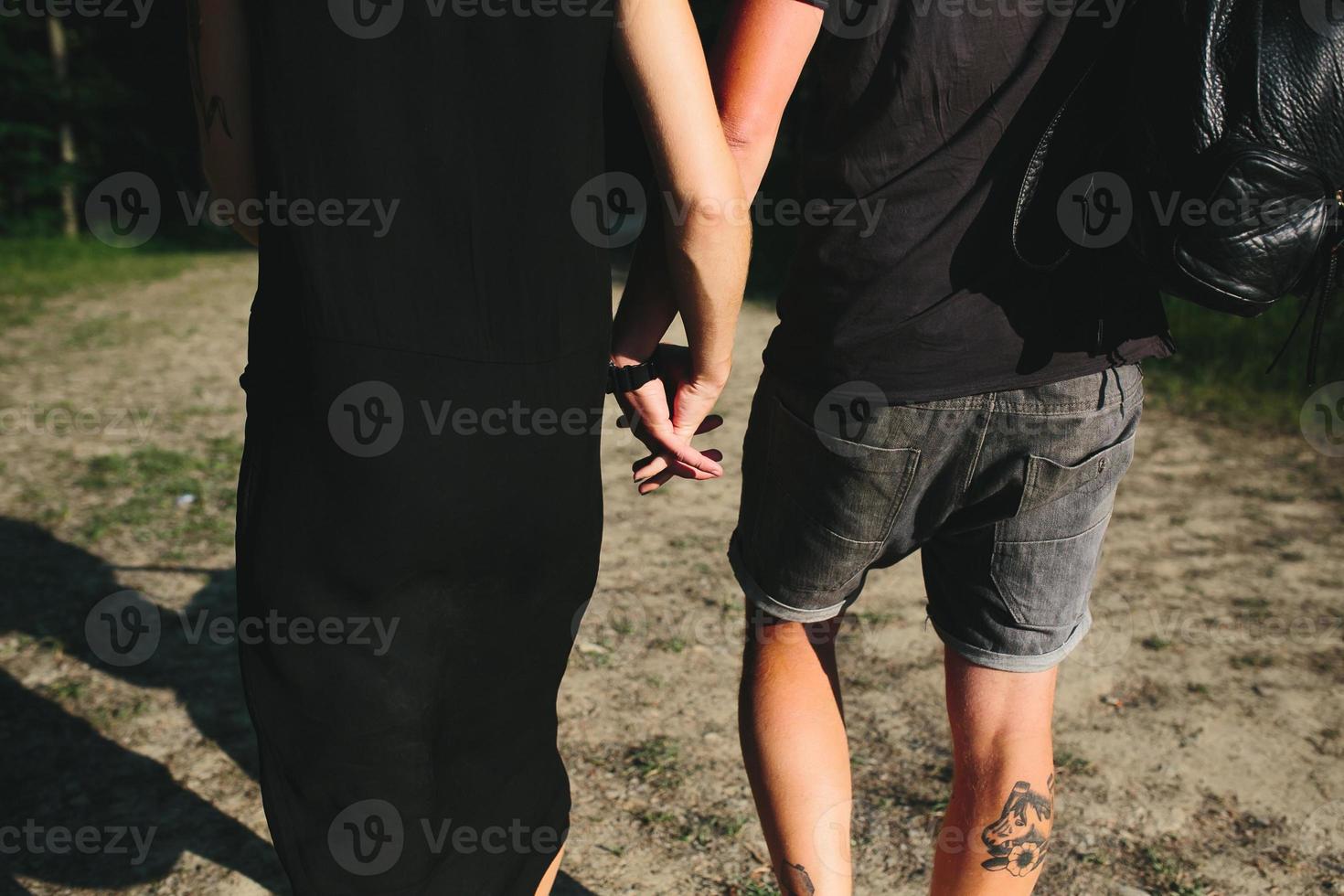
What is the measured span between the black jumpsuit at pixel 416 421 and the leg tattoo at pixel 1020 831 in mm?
734

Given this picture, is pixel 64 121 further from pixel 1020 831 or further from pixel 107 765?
pixel 1020 831

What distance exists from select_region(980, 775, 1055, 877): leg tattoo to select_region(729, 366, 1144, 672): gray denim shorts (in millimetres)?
214

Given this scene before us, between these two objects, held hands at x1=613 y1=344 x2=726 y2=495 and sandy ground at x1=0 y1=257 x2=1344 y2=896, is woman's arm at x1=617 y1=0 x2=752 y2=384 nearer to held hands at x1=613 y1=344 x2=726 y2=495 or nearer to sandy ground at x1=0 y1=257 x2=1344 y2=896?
held hands at x1=613 y1=344 x2=726 y2=495

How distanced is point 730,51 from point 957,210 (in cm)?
36

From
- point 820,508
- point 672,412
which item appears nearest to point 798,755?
point 820,508

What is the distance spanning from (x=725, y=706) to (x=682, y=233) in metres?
1.88

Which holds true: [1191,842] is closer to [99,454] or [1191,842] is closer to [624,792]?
[624,792]

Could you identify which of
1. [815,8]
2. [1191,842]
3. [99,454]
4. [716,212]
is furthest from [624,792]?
[99,454]

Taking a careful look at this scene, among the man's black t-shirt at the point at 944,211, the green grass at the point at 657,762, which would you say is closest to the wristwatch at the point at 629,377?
the man's black t-shirt at the point at 944,211

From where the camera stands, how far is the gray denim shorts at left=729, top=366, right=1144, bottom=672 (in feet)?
4.97

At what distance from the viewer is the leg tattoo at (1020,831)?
65.5 inches

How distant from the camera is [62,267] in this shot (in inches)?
397

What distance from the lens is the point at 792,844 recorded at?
177cm

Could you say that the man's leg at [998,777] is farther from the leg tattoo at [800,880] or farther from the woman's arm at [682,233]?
the woman's arm at [682,233]
